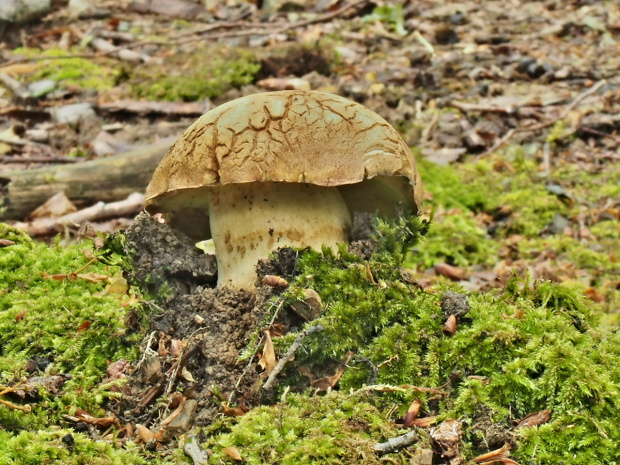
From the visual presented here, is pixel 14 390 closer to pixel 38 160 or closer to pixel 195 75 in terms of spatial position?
pixel 38 160

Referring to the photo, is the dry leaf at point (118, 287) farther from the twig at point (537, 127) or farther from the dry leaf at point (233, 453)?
the twig at point (537, 127)

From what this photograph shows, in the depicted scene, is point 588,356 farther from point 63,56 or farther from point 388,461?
point 63,56

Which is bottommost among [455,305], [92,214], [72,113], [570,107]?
[570,107]

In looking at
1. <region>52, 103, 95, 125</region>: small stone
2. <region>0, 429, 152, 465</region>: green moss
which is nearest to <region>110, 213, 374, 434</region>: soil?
<region>0, 429, 152, 465</region>: green moss

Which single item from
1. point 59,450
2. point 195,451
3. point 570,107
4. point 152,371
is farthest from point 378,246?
point 570,107

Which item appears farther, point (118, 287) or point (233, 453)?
point (118, 287)

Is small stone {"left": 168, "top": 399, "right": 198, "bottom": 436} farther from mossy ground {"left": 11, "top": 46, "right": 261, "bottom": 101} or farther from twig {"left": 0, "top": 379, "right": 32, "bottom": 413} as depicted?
mossy ground {"left": 11, "top": 46, "right": 261, "bottom": 101}

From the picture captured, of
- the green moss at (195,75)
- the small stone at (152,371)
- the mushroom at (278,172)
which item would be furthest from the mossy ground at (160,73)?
the small stone at (152,371)
